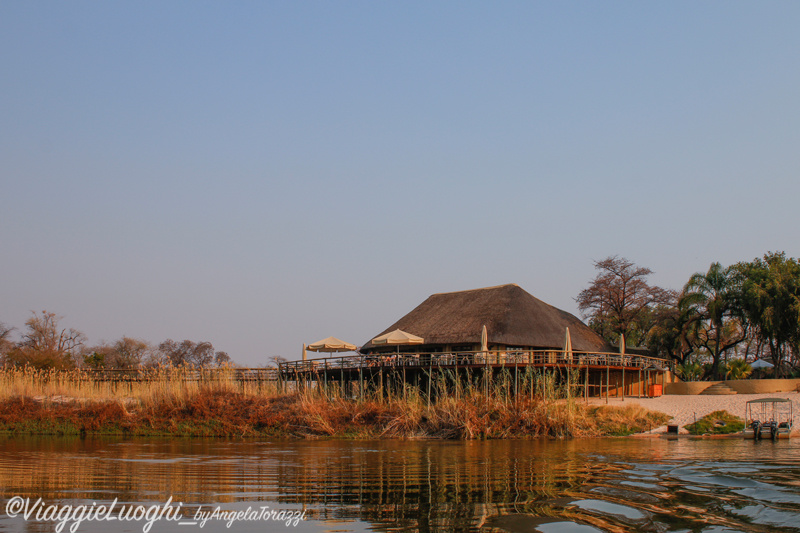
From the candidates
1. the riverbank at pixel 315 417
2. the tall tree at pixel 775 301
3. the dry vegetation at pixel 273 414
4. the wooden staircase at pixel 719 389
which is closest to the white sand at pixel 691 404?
the riverbank at pixel 315 417

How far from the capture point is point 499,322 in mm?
32438

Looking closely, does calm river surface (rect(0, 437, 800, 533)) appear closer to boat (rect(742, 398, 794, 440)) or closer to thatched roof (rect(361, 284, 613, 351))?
boat (rect(742, 398, 794, 440))

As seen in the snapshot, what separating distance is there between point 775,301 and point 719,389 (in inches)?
227

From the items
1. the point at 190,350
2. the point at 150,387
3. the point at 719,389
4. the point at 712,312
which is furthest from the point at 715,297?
the point at 190,350

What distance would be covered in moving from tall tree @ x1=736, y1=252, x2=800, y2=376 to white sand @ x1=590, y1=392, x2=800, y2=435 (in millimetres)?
5064

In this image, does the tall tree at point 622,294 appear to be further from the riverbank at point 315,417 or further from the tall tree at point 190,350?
the tall tree at point 190,350

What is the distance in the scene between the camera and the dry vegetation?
70.4 feet

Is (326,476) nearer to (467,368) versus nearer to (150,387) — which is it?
(467,368)

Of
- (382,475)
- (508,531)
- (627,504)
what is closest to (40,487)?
(382,475)

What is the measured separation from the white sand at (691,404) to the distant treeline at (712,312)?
19.1 ft

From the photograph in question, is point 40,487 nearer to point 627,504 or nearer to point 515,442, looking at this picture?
Result: point 627,504

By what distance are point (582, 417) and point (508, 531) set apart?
15883 millimetres

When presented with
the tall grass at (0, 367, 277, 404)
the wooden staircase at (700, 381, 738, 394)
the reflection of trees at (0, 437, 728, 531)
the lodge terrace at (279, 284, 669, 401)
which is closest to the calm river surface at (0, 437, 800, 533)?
the reflection of trees at (0, 437, 728, 531)

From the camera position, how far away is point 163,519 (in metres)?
7.64
